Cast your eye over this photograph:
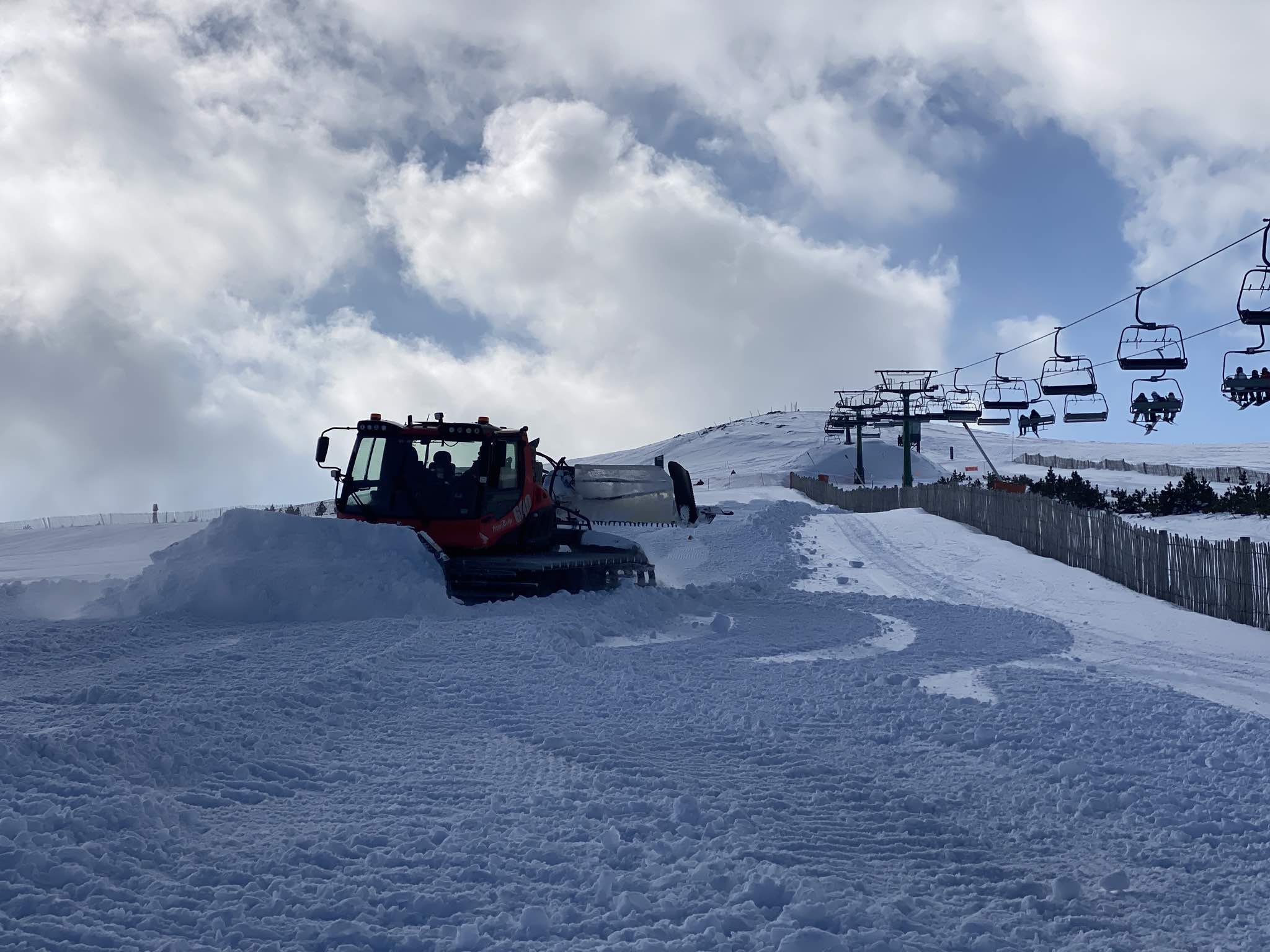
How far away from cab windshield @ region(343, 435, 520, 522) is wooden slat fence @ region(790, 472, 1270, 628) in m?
9.24

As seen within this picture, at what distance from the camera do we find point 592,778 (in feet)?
17.7

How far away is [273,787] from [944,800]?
3.47 metres

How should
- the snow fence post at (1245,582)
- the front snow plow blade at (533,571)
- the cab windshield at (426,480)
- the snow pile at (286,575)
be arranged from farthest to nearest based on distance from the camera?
the cab windshield at (426,480) < the snow fence post at (1245,582) < the front snow plow blade at (533,571) < the snow pile at (286,575)

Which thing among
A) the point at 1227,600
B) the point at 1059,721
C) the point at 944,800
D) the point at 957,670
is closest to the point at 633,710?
the point at 944,800

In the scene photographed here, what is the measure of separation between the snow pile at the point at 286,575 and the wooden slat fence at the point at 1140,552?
9.74m

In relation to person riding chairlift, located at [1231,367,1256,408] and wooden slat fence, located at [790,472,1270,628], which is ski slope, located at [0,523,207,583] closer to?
wooden slat fence, located at [790,472,1270,628]

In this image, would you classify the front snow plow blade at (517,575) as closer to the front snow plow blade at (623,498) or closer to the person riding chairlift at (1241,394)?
the front snow plow blade at (623,498)

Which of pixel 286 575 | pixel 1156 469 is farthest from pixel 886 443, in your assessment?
pixel 286 575

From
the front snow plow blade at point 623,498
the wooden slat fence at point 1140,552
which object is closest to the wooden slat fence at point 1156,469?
the wooden slat fence at point 1140,552

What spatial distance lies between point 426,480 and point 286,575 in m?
2.82

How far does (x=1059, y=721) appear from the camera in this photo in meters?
7.00

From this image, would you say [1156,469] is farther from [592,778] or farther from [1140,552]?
[592,778]

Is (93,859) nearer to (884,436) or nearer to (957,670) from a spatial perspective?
(957,670)

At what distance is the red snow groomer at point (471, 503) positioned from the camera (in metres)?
12.7
